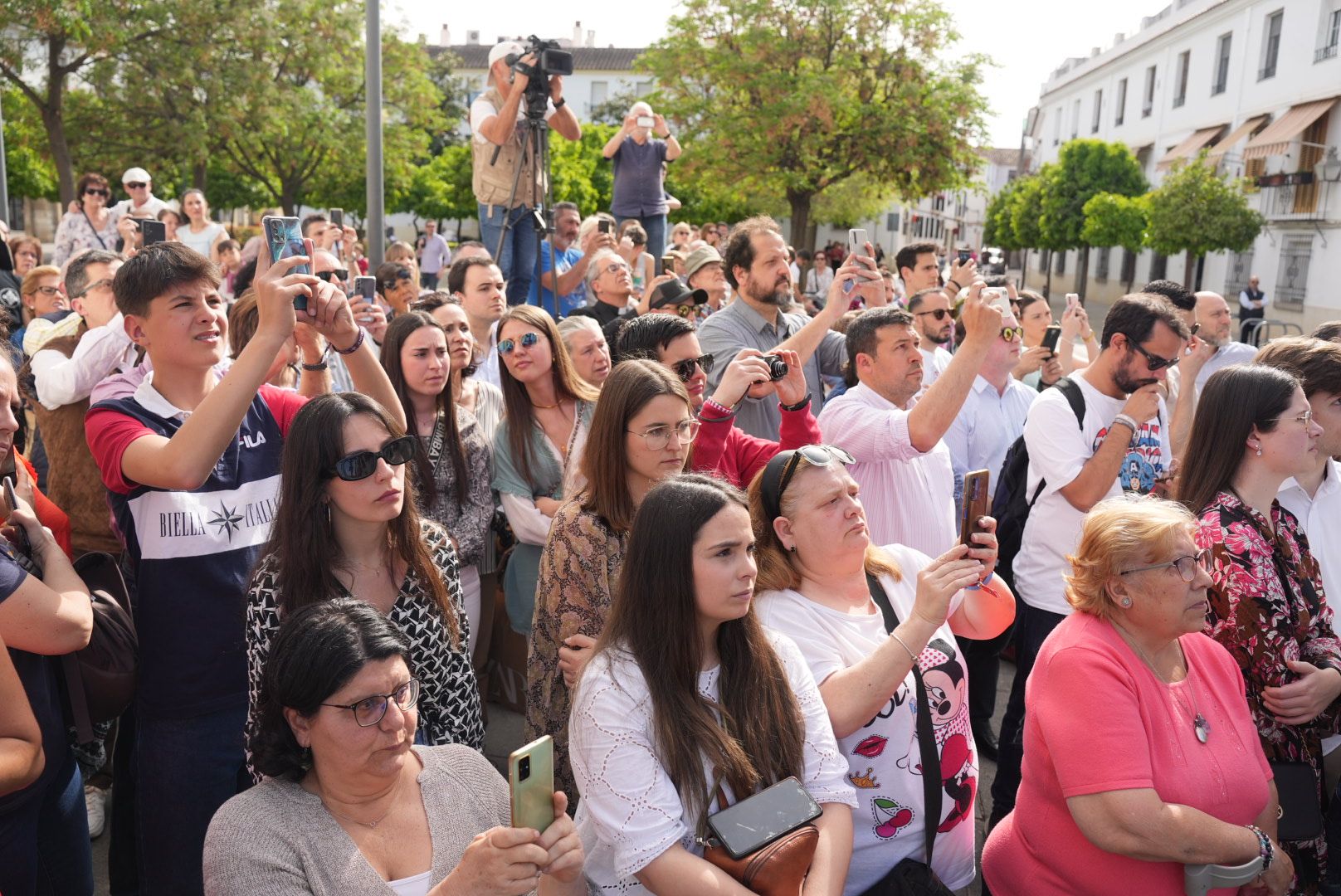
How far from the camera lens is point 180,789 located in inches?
108

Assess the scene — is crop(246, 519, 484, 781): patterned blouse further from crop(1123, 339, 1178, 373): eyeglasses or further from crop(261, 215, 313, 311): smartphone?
crop(1123, 339, 1178, 373): eyeglasses

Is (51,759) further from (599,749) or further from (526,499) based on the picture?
(526,499)

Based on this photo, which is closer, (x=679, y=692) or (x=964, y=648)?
(x=679, y=692)

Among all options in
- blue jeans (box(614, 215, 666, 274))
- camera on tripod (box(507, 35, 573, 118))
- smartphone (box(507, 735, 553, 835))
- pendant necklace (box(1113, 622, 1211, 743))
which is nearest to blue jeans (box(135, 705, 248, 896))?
smartphone (box(507, 735, 553, 835))

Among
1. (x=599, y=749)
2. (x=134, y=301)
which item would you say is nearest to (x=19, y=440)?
(x=134, y=301)

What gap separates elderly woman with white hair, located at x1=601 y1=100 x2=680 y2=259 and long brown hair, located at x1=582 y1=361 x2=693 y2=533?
5.76 m

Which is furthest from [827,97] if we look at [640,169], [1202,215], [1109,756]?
[1109,756]

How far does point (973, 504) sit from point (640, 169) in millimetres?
6764

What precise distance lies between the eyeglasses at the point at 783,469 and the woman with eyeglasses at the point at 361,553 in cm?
89

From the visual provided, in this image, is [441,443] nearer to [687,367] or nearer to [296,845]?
[687,367]

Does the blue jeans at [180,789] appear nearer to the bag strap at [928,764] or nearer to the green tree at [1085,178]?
the bag strap at [928,764]

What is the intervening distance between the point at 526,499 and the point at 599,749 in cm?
181

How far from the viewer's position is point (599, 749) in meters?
2.20

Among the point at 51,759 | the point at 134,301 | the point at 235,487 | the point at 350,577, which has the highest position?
the point at 134,301
